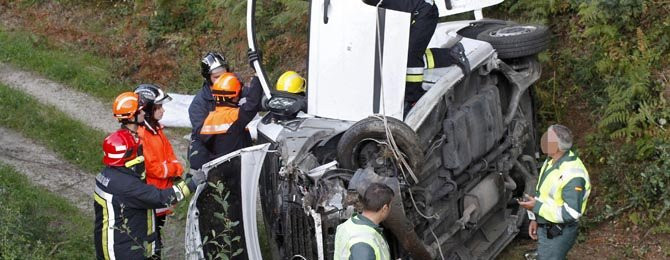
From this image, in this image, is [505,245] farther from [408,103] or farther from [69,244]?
[69,244]

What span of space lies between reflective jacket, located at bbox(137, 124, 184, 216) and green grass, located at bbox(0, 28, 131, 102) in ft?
16.6

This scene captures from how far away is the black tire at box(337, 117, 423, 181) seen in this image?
6.07 m

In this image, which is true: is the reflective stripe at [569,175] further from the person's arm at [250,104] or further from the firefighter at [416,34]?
the person's arm at [250,104]

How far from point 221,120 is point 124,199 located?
1.31 m

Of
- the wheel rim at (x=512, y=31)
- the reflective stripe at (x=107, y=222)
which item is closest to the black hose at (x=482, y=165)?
the wheel rim at (x=512, y=31)

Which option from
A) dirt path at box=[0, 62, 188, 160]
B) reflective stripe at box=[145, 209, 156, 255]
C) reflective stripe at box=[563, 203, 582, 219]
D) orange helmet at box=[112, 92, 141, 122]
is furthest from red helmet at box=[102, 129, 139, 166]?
dirt path at box=[0, 62, 188, 160]

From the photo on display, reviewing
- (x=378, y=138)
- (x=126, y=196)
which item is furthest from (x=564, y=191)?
(x=126, y=196)

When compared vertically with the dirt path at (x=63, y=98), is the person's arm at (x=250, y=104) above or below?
above

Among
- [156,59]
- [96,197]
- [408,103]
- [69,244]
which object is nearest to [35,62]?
[156,59]

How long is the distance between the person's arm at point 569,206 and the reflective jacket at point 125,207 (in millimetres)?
2462

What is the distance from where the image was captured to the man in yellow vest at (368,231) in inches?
198

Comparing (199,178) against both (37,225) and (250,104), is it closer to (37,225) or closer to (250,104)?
(250,104)

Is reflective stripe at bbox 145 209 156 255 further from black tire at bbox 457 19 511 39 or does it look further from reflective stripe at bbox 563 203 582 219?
black tire at bbox 457 19 511 39

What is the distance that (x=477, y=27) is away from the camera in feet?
28.0
